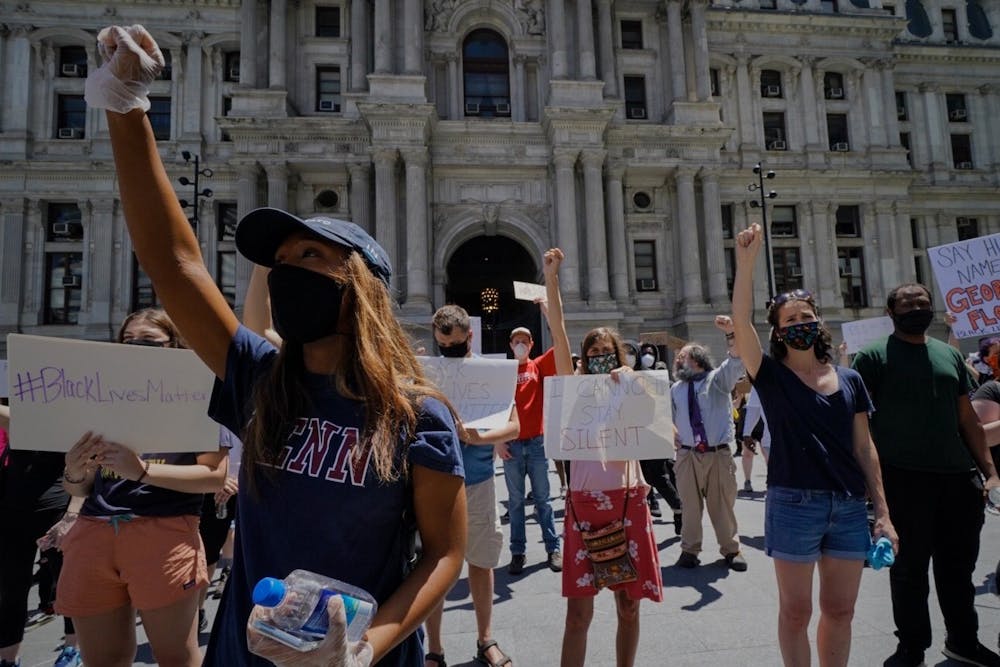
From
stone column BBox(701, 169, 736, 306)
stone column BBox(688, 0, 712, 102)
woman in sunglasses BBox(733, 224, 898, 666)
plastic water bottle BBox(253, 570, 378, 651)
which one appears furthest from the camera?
stone column BBox(688, 0, 712, 102)

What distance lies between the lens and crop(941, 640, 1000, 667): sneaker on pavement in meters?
3.87

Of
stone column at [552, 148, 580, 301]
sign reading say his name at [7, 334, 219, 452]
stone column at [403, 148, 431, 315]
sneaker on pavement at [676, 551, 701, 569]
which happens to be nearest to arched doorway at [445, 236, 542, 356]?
stone column at [552, 148, 580, 301]

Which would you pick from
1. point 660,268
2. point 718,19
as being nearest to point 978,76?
point 718,19

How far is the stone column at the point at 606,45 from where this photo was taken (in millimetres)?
26375

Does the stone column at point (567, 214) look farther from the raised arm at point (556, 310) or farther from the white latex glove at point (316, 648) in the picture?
the white latex glove at point (316, 648)

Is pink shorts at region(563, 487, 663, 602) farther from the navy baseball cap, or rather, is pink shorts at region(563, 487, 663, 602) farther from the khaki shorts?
the navy baseball cap

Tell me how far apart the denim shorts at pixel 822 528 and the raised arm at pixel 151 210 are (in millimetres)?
3024

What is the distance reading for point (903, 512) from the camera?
4047 millimetres

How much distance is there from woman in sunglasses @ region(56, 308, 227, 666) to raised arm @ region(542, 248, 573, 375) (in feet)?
7.40

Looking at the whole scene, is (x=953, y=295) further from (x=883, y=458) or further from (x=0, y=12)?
(x=0, y=12)

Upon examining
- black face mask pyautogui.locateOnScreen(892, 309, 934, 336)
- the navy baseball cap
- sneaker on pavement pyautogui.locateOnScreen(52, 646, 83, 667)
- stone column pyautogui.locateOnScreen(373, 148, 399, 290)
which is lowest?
sneaker on pavement pyautogui.locateOnScreen(52, 646, 83, 667)

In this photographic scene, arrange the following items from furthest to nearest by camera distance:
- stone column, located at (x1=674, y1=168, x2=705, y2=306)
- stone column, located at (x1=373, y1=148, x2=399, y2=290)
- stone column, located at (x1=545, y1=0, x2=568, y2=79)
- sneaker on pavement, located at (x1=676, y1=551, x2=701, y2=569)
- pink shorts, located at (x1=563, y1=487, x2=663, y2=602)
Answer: stone column, located at (x1=674, y1=168, x2=705, y2=306) < stone column, located at (x1=545, y1=0, x2=568, y2=79) < stone column, located at (x1=373, y1=148, x2=399, y2=290) < sneaker on pavement, located at (x1=676, y1=551, x2=701, y2=569) < pink shorts, located at (x1=563, y1=487, x2=663, y2=602)

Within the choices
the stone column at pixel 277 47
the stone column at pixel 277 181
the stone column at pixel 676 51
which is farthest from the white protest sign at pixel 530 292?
the stone column at pixel 676 51

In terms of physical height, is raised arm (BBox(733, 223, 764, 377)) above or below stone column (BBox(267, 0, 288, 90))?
below
